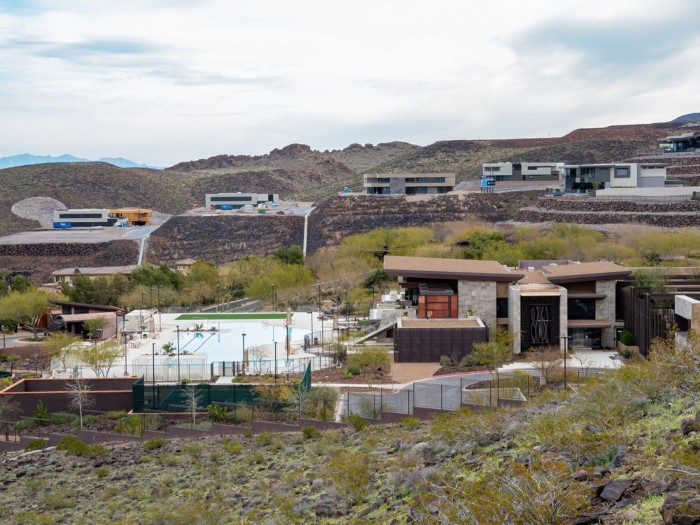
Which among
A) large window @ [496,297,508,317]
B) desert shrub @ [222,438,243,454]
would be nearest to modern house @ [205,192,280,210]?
large window @ [496,297,508,317]

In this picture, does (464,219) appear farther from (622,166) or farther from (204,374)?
(204,374)

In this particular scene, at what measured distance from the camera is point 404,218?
93438 mm

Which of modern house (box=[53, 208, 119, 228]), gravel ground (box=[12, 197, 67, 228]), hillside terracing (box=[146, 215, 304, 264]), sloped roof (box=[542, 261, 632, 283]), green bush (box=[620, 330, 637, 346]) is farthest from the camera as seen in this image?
gravel ground (box=[12, 197, 67, 228])

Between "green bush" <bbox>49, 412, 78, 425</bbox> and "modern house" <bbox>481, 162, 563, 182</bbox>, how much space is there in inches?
3327

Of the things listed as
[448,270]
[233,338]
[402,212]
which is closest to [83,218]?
[402,212]

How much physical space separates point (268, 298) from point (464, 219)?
3718cm

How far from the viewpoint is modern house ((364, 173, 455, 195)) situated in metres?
104

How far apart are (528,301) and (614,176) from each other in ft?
163

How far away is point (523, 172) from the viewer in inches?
4326

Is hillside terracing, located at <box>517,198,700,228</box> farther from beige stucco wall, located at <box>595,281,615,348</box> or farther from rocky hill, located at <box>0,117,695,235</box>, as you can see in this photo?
rocky hill, located at <box>0,117,695,235</box>

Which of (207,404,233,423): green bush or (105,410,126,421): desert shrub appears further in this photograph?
(105,410,126,421): desert shrub

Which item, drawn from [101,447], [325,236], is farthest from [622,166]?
[101,447]

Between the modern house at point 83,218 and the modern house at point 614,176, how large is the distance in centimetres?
6147

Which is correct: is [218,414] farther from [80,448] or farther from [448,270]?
[448,270]
